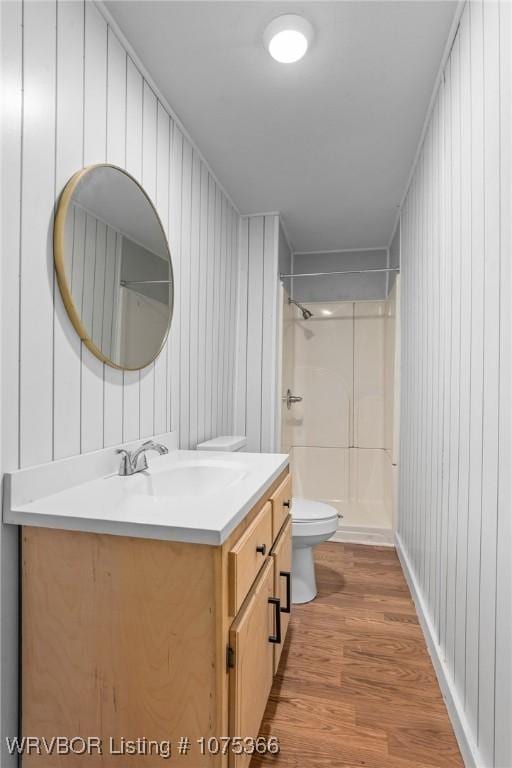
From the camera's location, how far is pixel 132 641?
0.95 meters

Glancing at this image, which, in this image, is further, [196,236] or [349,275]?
[349,275]

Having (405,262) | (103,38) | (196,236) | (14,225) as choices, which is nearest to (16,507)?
(14,225)

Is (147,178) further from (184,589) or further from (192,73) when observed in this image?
(184,589)

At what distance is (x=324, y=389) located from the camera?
3.81 m

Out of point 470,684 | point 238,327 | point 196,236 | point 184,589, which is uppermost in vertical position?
point 196,236

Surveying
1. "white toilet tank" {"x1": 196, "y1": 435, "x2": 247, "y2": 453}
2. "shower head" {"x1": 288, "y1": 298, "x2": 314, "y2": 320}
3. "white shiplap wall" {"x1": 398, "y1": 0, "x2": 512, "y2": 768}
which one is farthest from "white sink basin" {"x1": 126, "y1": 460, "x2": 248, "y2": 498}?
"shower head" {"x1": 288, "y1": 298, "x2": 314, "y2": 320}

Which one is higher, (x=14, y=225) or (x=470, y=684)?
(x=14, y=225)

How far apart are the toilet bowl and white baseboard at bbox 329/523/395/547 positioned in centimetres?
97

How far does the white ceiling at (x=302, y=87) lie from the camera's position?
Answer: 4.70ft

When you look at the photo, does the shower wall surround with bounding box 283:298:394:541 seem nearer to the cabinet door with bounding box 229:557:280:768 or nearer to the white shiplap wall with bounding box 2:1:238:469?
the white shiplap wall with bounding box 2:1:238:469

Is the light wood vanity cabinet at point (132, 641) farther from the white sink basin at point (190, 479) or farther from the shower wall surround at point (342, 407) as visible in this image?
the shower wall surround at point (342, 407)

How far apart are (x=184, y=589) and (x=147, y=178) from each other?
59.0 inches

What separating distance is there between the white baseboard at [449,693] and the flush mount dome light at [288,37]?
2.26 metres

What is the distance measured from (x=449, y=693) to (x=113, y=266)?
186 centimetres
